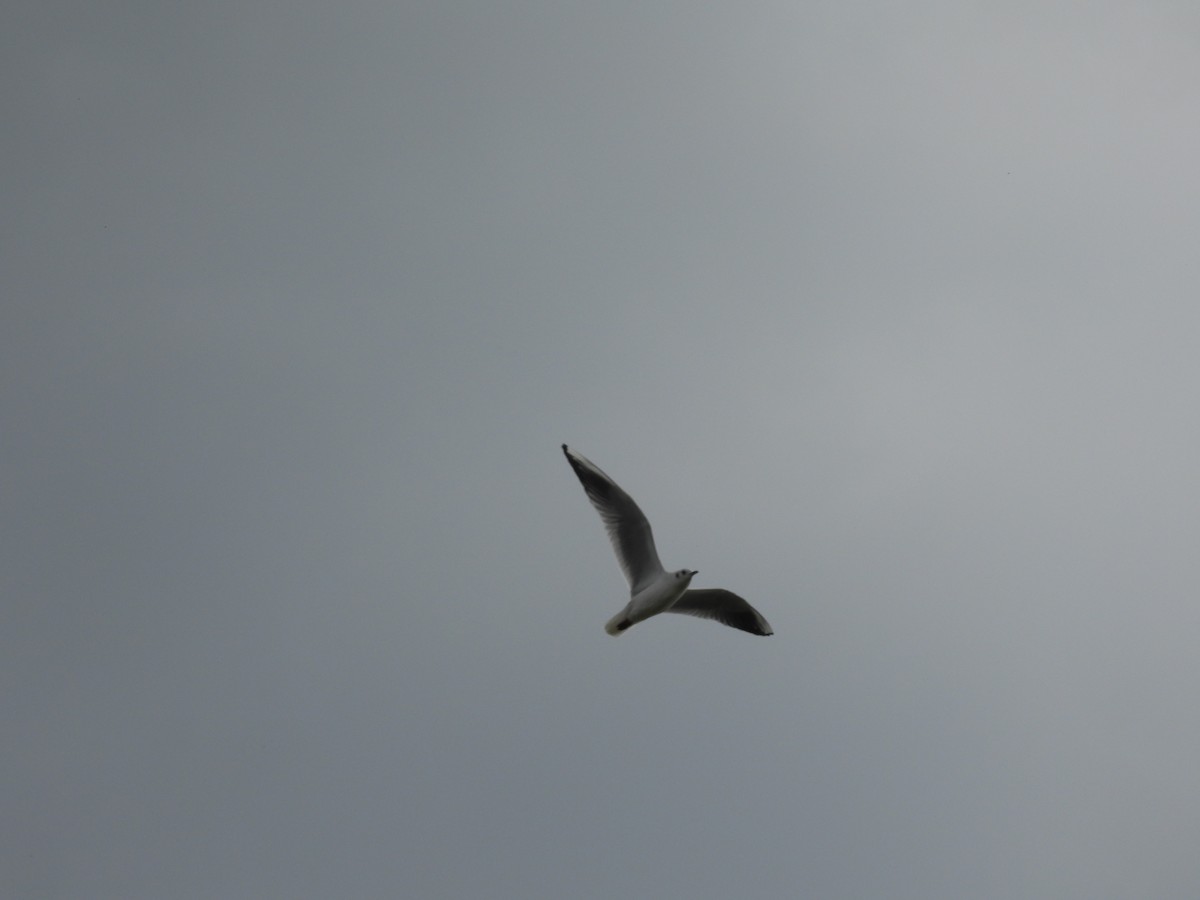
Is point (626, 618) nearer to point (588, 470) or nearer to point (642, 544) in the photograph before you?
point (642, 544)

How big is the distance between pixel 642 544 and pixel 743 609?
6.20ft

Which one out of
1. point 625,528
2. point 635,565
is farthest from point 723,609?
point 625,528

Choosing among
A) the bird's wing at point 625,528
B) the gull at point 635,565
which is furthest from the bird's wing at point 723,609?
the bird's wing at point 625,528

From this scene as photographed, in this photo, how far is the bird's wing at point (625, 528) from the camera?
673 inches

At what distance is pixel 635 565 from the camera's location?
1722cm

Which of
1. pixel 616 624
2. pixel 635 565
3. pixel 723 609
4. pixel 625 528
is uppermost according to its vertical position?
pixel 625 528

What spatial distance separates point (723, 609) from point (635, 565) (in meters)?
1.62

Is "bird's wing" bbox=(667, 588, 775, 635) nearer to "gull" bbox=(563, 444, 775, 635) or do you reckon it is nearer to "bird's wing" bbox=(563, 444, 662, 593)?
"gull" bbox=(563, 444, 775, 635)

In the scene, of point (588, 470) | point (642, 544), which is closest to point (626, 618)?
point (642, 544)

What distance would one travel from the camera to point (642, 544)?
675 inches

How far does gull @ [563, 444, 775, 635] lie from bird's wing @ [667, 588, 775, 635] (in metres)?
0.01

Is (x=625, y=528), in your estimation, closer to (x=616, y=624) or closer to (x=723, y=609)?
(x=616, y=624)

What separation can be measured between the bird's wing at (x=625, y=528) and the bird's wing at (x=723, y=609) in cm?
74

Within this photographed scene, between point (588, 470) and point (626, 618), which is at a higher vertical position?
point (588, 470)
